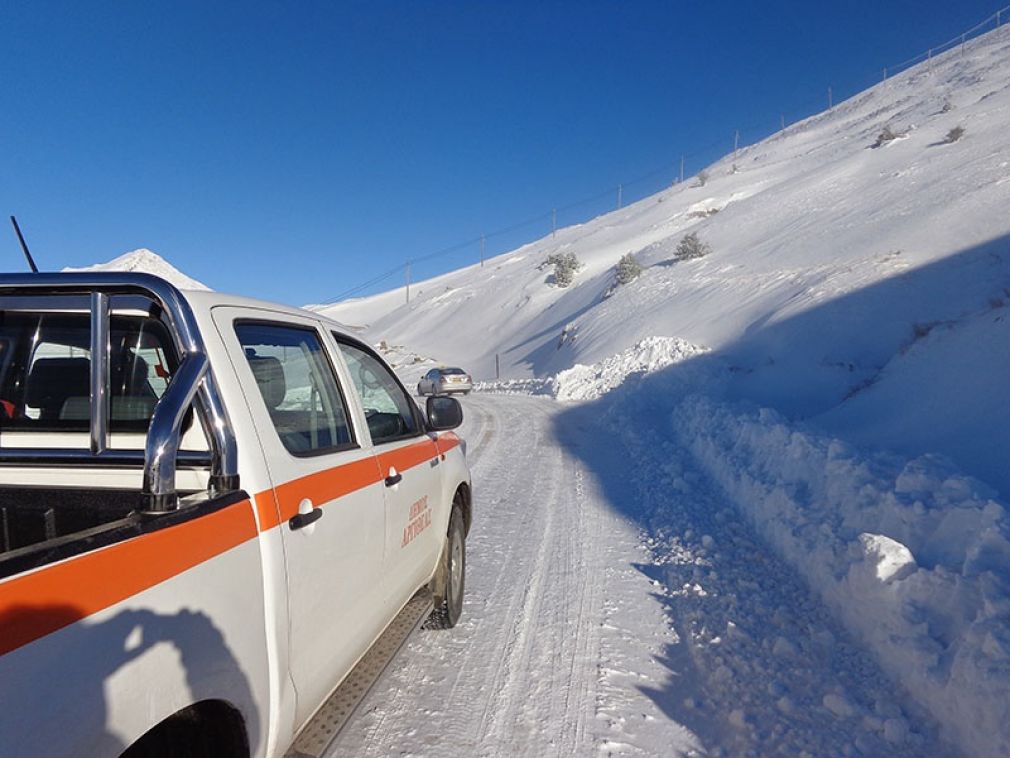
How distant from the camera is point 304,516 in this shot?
2.04m

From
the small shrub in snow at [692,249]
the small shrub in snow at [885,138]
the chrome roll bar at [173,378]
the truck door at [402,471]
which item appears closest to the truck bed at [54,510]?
the chrome roll bar at [173,378]

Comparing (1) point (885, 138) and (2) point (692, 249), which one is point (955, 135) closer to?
(1) point (885, 138)

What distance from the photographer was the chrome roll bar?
1688 millimetres

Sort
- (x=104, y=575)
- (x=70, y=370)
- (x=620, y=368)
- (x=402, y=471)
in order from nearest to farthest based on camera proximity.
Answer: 1. (x=104, y=575)
2. (x=70, y=370)
3. (x=402, y=471)
4. (x=620, y=368)

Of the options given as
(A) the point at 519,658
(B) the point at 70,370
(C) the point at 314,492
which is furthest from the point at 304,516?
(A) the point at 519,658

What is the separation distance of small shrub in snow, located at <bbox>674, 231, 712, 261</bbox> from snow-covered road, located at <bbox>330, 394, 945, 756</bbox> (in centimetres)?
2552

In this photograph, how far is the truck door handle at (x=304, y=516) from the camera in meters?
1.99

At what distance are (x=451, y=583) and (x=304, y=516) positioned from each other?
222cm

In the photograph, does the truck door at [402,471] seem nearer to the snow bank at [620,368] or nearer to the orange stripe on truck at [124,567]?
the orange stripe on truck at [124,567]

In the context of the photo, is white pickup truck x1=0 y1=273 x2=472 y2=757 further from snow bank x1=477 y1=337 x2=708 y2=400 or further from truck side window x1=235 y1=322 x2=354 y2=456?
snow bank x1=477 y1=337 x2=708 y2=400

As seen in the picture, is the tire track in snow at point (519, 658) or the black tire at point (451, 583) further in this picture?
the black tire at point (451, 583)

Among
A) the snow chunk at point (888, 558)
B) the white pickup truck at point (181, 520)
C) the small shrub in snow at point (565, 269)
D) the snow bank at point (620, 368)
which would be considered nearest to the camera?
the white pickup truck at point (181, 520)

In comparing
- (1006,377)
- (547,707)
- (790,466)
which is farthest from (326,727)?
(1006,377)

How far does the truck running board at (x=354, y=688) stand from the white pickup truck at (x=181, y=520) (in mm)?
80
